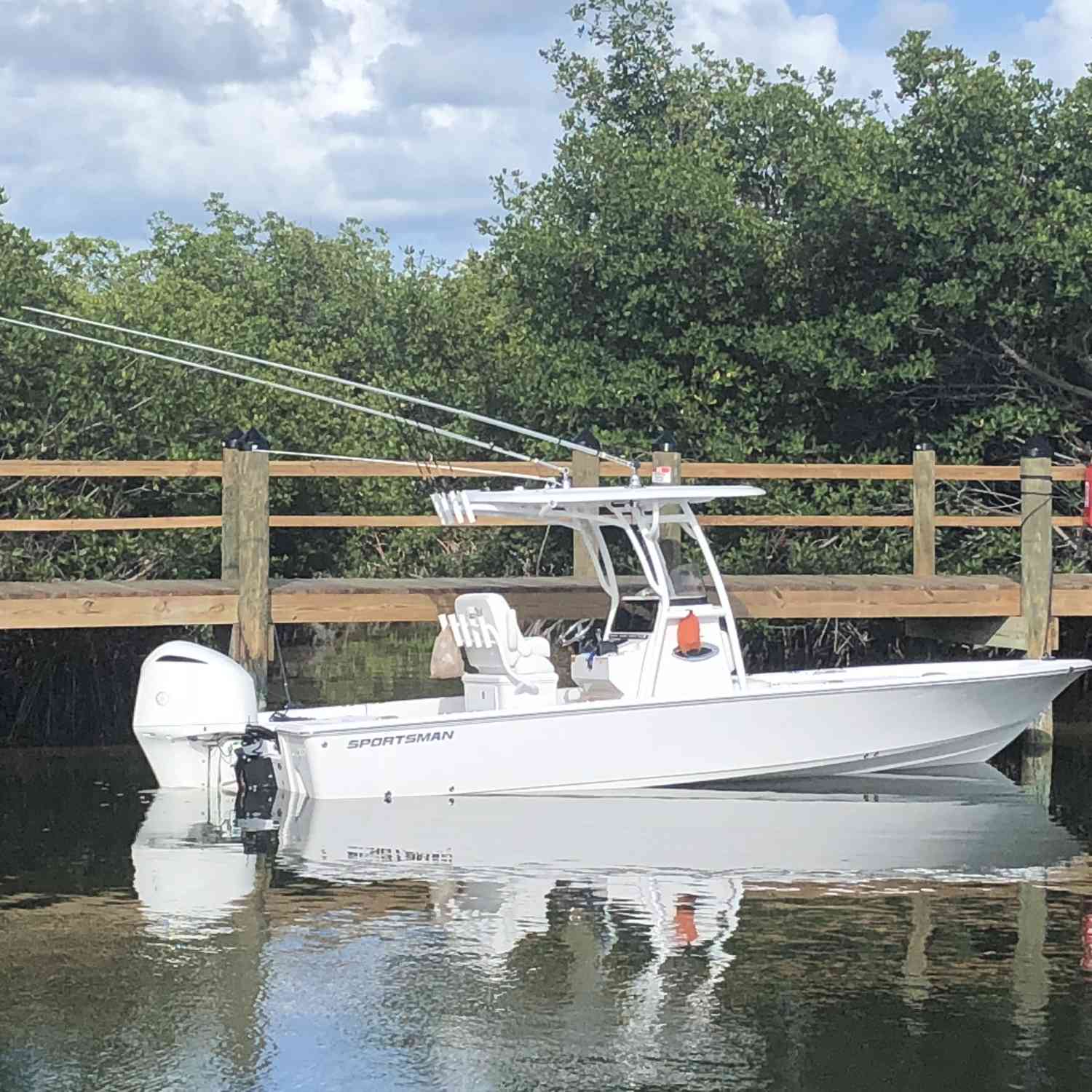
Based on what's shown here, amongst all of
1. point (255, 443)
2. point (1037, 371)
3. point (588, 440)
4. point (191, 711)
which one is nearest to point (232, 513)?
point (255, 443)

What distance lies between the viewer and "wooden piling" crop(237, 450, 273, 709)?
44.3ft

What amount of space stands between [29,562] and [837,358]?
7.28m

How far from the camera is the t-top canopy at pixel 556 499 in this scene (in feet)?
40.8

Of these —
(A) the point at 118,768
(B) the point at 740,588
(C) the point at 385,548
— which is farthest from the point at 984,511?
(A) the point at 118,768

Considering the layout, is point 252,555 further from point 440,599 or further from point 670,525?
point 670,525

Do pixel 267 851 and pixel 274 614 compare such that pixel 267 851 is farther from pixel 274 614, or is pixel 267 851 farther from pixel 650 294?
pixel 650 294

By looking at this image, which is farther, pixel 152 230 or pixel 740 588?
pixel 152 230

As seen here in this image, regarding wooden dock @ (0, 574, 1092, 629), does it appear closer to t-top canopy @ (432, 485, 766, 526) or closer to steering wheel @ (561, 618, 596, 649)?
t-top canopy @ (432, 485, 766, 526)

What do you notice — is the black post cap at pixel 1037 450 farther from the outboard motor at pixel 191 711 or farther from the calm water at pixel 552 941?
the outboard motor at pixel 191 711

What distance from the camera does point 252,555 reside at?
1351 centimetres

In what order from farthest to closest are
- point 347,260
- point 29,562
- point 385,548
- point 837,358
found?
point 347,260, point 385,548, point 837,358, point 29,562

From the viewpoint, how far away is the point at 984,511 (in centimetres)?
1844

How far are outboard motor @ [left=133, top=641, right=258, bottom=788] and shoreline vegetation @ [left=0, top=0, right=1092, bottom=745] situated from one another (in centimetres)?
362

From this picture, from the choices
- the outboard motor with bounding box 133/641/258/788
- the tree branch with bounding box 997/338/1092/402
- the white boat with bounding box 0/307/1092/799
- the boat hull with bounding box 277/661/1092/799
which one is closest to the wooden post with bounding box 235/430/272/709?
the white boat with bounding box 0/307/1092/799
